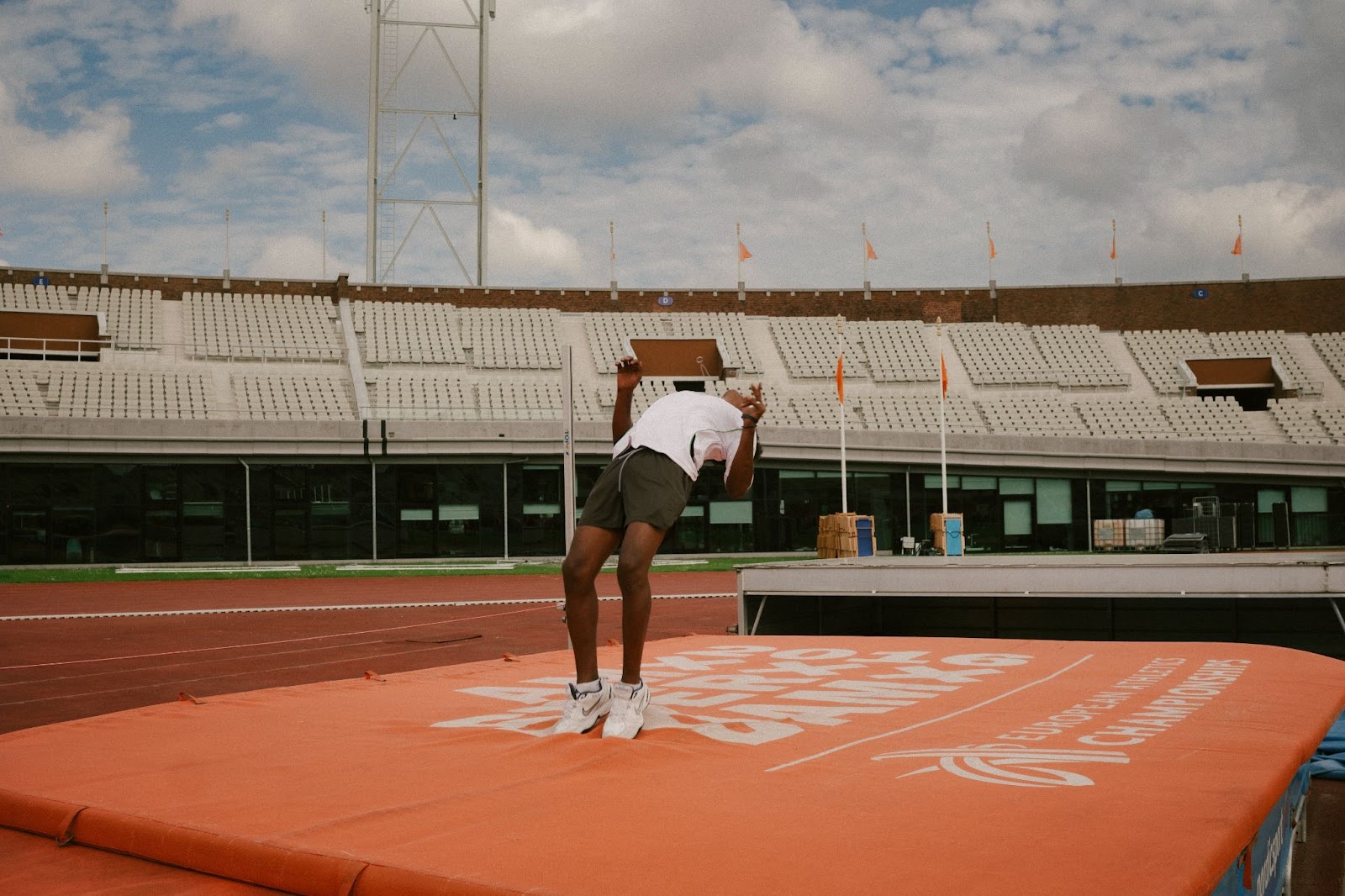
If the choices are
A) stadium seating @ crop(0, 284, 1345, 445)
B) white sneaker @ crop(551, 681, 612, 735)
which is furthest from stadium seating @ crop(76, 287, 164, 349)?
white sneaker @ crop(551, 681, 612, 735)

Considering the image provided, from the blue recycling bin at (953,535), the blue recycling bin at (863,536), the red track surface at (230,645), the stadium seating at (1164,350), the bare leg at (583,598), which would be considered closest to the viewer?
the red track surface at (230,645)

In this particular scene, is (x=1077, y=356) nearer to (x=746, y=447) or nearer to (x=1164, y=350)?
(x=1164, y=350)

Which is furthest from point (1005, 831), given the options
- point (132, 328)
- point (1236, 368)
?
point (1236, 368)

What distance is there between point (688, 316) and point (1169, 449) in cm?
1813

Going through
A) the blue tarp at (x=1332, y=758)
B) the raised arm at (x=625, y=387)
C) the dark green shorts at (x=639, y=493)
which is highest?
the raised arm at (x=625, y=387)

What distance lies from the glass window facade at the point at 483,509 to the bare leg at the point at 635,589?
27.2 meters

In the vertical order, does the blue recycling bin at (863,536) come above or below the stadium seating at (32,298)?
below

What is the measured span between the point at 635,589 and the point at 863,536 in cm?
1992

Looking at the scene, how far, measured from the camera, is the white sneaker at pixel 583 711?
448 cm

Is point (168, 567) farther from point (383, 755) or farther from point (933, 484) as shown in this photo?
point (383, 755)

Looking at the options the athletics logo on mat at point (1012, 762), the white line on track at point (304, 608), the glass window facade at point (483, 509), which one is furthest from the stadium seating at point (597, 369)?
the athletics logo on mat at point (1012, 762)

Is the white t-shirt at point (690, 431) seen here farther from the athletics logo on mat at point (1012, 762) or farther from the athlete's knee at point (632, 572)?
the athletics logo on mat at point (1012, 762)

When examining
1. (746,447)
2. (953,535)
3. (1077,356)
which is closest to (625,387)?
(746,447)

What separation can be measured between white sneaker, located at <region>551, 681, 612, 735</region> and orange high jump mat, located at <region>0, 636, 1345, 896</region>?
0.07m
